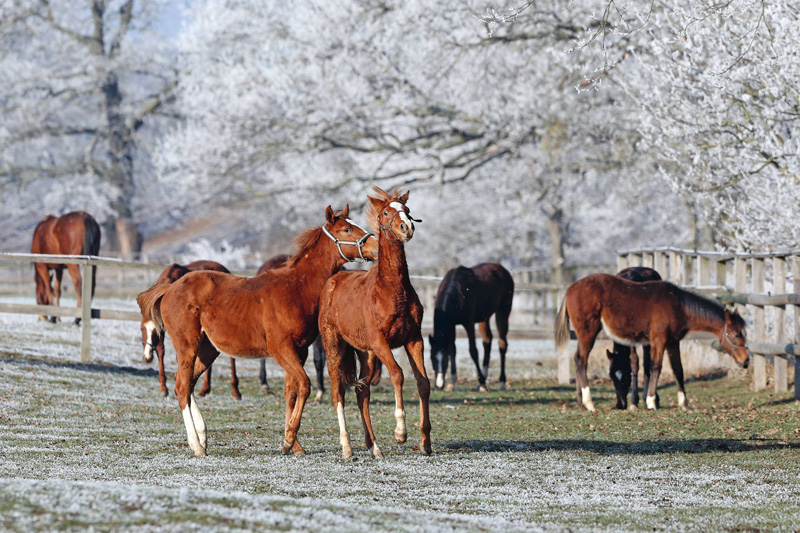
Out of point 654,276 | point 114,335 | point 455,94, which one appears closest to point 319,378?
point 654,276

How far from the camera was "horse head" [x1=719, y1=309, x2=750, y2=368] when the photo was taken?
433 inches

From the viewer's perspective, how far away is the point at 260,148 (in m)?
24.0

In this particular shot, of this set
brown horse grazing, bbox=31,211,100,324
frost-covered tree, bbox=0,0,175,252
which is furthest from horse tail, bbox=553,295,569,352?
frost-covered tree, bbox=0,0,175,252

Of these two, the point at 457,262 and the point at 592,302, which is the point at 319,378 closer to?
the point at 592,302

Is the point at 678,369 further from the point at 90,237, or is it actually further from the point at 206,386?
the point at 90,237

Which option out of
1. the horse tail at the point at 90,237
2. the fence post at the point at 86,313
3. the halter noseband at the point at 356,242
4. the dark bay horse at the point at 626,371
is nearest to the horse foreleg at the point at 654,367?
the dark bay horse at the point at 626,371

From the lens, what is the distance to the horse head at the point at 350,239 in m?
7.80

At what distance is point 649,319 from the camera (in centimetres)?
1100

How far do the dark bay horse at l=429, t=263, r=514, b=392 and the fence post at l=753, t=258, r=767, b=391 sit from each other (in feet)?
11.9

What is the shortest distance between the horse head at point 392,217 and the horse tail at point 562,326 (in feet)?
16.1

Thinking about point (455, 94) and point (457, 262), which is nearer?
point (455, 94)

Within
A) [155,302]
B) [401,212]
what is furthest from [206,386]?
[401,212]

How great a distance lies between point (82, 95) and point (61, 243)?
2388 cm

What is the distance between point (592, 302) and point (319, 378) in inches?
150
